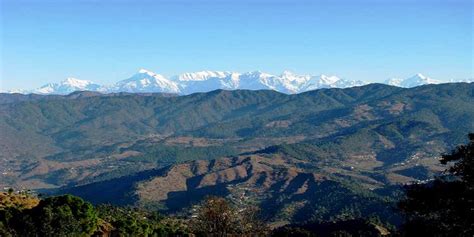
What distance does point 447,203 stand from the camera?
37.4 metres

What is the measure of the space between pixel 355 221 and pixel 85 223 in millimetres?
99114

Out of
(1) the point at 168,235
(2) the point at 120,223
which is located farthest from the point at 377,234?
(2) the point at 120,223

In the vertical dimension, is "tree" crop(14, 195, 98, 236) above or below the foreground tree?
below

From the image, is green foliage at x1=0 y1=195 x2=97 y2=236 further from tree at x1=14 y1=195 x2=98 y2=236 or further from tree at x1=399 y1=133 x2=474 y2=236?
tree at x1=399 y1=133 x2=474 y2=236

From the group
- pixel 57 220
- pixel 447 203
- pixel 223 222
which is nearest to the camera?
pixel 447 203

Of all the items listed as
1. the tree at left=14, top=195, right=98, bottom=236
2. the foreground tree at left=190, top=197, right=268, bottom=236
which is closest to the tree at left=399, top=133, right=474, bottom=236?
the foreground tree at left=190, top=197, right=268, bottom=236

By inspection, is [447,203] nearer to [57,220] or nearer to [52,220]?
[57,220]

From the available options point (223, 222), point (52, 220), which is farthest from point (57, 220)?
point (223, 222)

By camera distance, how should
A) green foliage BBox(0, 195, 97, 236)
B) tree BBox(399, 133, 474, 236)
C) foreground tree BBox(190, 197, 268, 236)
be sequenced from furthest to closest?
1. green foliage BBox(0, 195, 97, 236)
2. foreground tree BBox(190, 197, 268, 236)
3. tree BBox(399, 133, 474, 236)

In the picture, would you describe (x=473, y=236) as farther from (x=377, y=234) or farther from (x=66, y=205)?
(x=377, y=234)

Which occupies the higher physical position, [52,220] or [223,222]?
[223,222]

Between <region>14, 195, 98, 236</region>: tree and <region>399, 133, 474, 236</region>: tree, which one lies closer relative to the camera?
<region>399, 133, 474, 236</region>: tree

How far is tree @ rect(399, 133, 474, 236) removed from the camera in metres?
36.1

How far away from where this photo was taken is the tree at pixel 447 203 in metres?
36.1
